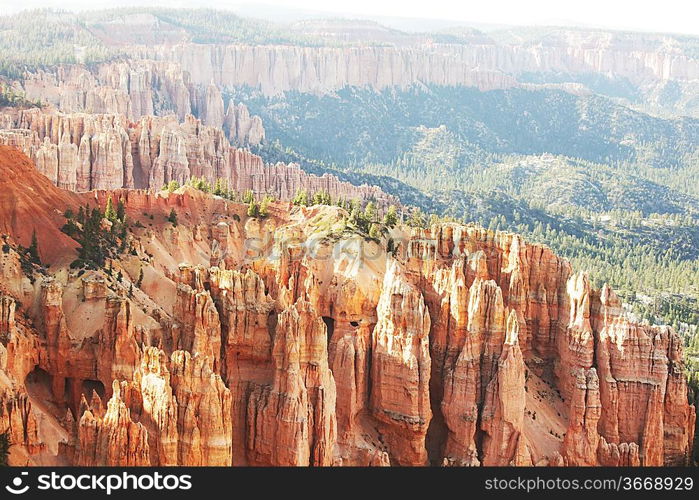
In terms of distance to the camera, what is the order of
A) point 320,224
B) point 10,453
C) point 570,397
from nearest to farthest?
1. point 10,453
2. point 570,397
3. point 320,224

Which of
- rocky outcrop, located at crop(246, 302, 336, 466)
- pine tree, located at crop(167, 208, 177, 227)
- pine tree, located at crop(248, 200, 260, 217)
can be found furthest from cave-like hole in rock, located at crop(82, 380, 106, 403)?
pine tree, located at crop(248, 200, 260, 217)

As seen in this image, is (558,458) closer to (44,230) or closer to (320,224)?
(320,224)

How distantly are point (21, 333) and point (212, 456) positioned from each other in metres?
14.5

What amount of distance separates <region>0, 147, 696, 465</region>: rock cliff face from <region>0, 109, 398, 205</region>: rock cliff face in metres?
39.1

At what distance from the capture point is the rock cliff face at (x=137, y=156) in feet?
440

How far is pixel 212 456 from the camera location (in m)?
62.5

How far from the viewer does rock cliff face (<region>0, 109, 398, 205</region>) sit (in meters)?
134

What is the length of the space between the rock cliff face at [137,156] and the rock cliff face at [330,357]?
39.1 metres

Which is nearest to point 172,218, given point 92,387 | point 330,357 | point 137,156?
→ point 330,357
